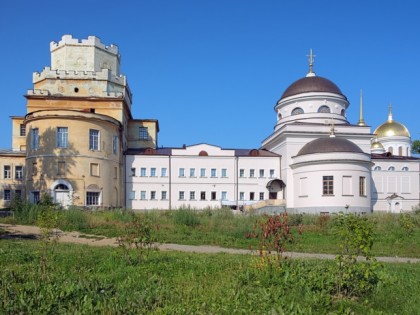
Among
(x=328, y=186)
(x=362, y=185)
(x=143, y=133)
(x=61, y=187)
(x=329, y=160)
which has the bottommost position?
(x=61, y=187)

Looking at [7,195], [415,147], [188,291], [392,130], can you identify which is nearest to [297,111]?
[392,130]

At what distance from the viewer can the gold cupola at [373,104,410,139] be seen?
6662cm

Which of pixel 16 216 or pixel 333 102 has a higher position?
pixel 333 102

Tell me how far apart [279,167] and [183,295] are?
A: 131 feet

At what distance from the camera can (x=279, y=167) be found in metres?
47.1

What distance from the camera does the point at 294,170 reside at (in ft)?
144

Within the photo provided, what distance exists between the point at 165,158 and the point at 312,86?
61.8 ft

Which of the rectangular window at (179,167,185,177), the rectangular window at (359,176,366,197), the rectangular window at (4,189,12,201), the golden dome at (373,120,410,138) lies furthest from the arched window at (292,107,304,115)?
the rectangular window at (4,189,12,201)

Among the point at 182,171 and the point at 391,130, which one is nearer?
the point at 182,171

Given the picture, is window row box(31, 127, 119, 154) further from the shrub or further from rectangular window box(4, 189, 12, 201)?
the shrub

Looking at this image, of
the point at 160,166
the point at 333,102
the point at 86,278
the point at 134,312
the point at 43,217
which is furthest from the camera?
the point at 333,102

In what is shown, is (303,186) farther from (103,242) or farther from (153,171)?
(103,242)

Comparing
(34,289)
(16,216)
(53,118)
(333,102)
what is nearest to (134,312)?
(34,289)

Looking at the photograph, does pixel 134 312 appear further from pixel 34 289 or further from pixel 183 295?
pixel 34 289
